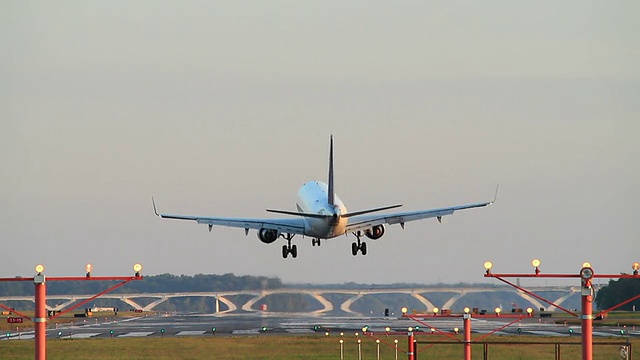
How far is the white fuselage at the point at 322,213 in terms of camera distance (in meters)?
114

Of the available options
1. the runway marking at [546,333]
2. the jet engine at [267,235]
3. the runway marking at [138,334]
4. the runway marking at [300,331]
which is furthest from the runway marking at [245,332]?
the jet engine at [267,235]

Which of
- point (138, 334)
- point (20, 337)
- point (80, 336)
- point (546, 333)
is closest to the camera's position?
point (546, 333)

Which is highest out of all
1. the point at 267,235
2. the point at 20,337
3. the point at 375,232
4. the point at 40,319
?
the point at 375,232

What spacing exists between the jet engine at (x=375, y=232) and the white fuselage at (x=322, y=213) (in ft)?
17.2

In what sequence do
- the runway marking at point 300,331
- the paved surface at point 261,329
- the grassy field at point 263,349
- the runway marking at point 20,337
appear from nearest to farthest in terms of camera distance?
the grassy field at point 263,349
the runway marking at point 20,337
the paved surface at point 261,329
the runway marking at point 300,331

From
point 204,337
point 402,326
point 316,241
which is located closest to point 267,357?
point 316,241

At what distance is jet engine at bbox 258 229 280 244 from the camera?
122m

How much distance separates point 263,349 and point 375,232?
17108 millimetres

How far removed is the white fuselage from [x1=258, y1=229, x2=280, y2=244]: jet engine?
12.6 feet

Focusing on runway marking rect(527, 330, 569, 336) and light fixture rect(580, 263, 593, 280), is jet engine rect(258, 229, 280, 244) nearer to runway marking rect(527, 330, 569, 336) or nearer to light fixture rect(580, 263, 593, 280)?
runway marking rect(527, 330, 569, 336)

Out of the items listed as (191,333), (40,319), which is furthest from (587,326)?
(191,333)

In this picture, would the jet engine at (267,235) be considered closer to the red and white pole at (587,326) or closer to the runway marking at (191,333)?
the runway marking at (191,333)

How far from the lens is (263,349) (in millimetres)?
128250

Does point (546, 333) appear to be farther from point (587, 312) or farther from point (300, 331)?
point (587, 312)
